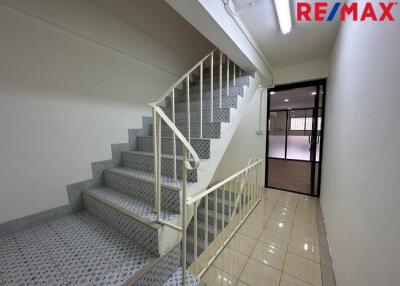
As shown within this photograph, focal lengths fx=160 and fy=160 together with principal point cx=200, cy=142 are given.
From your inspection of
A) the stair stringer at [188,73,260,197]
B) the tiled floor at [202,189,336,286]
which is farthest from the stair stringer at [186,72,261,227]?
the tiled floor at [202,189,336,286]

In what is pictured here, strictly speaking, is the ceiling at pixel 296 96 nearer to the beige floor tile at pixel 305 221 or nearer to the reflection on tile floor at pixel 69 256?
the beige floor tile at pixel 305 221

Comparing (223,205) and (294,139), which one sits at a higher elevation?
(294,139)

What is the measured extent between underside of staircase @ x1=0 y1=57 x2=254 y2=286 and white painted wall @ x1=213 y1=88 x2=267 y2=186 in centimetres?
171

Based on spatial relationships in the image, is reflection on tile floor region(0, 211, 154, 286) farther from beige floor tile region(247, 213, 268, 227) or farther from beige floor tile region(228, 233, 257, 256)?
beige floor tile region(247, 213, 268, 227)

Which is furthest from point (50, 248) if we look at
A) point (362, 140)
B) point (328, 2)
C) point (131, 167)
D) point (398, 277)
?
point (328, 2)

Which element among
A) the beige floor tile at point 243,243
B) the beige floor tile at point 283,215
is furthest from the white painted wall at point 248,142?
the beige floor tile at point 243,243

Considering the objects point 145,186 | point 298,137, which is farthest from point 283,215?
point 298,137

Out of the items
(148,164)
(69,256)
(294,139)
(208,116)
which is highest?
(208,116)

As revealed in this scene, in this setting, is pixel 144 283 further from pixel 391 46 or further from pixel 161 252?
pixel 391 46

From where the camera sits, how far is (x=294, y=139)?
7.17 metres

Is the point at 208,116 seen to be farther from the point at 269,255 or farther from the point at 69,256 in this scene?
the point at 69,256

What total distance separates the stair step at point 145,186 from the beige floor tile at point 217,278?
71 centimetres

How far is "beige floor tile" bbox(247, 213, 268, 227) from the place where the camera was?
7.36 ft

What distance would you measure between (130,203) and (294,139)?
751 centimetres
